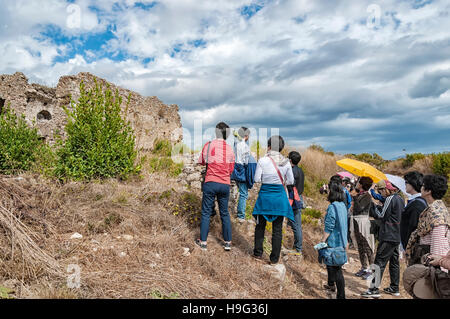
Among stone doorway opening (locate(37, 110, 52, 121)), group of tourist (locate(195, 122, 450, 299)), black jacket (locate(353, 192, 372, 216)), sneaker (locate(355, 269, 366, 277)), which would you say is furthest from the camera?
stone doorway opening (locate(37, 110, 52, 121))

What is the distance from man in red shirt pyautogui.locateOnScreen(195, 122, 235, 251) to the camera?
453 cm

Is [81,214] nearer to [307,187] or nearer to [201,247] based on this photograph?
[201,247]

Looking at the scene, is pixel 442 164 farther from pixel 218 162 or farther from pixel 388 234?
pixel 218 162

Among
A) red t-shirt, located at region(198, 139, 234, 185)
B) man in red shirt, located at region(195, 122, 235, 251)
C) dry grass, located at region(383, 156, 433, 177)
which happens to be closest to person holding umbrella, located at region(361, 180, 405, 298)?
man in red shirt, located at region(195, 122, 235, 251)

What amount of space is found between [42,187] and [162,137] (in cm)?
799

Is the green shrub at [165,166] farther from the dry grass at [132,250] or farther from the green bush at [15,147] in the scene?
the green bush at [15,147]

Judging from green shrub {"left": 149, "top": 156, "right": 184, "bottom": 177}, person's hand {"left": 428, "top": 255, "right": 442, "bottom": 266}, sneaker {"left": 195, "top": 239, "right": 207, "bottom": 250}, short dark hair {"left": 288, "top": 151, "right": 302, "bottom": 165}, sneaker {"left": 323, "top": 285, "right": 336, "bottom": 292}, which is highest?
short dark hair {"left": 288, "top": 151, "right": 302, "bottom": 165}

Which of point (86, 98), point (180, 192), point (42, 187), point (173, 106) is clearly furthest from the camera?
point (173, 106)

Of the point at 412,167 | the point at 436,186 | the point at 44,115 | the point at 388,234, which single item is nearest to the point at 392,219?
the point at 388,234

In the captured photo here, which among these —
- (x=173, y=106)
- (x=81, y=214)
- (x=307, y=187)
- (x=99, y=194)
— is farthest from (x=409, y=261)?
(x=173, y=106)

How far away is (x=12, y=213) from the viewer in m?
4.27

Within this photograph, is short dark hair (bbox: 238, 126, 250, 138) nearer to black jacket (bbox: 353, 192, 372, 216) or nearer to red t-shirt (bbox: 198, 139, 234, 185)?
red t-shirt (bbox: 198, 139, 234, 185)

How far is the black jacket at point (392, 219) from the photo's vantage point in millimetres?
4492

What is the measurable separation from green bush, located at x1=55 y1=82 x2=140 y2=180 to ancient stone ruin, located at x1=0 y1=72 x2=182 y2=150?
120 inches
